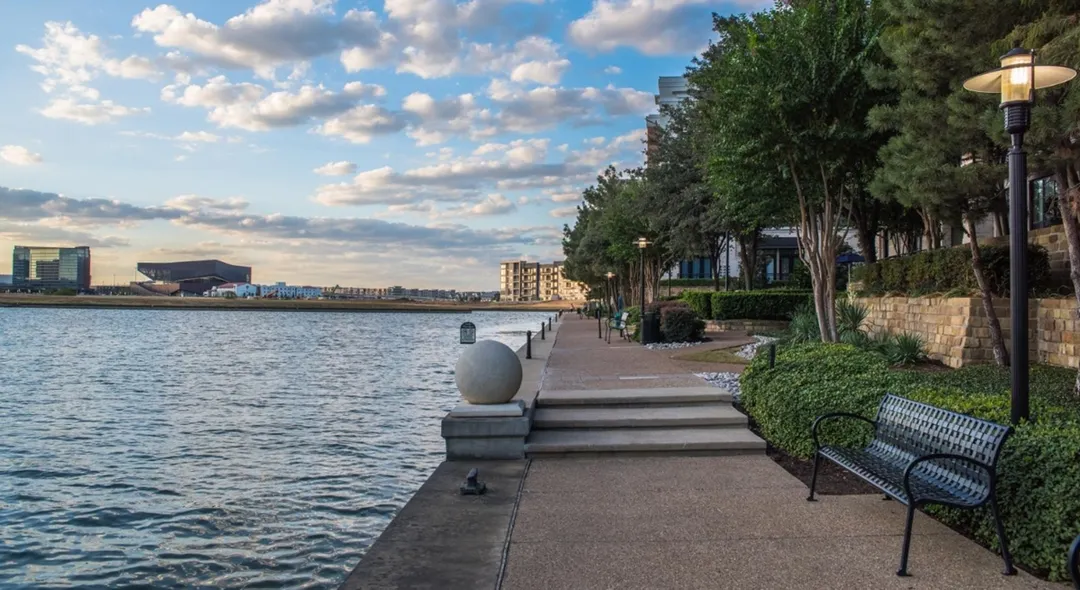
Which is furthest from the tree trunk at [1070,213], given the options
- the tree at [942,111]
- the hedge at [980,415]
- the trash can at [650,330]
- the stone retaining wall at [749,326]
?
the stone retaining wall at [749,326]

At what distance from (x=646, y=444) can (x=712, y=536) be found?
3127 mm

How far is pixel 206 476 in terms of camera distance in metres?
10.3

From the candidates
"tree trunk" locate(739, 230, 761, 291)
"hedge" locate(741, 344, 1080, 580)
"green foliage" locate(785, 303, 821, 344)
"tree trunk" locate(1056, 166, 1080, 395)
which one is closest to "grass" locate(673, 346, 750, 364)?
"green foliage" locate(785, 303, 821, 344)

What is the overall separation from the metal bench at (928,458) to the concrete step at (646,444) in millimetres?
2045

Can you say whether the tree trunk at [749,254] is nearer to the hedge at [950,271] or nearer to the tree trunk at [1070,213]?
the hedge at [950,271]

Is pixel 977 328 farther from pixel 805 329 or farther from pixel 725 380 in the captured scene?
pixel 805 329

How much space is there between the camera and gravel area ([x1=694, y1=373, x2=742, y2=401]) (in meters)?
12.4

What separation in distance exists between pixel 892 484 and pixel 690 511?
1654 millimetres

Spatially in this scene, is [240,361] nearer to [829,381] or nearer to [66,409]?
[66,409]

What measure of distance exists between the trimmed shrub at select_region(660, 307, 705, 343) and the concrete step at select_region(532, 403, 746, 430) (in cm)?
1549

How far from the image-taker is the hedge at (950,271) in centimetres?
1347

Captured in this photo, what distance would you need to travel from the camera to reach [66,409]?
56.4ft

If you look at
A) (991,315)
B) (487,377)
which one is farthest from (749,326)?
(487,377)

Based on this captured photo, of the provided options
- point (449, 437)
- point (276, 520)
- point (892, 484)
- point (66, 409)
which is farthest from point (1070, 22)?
point (66, 409)
